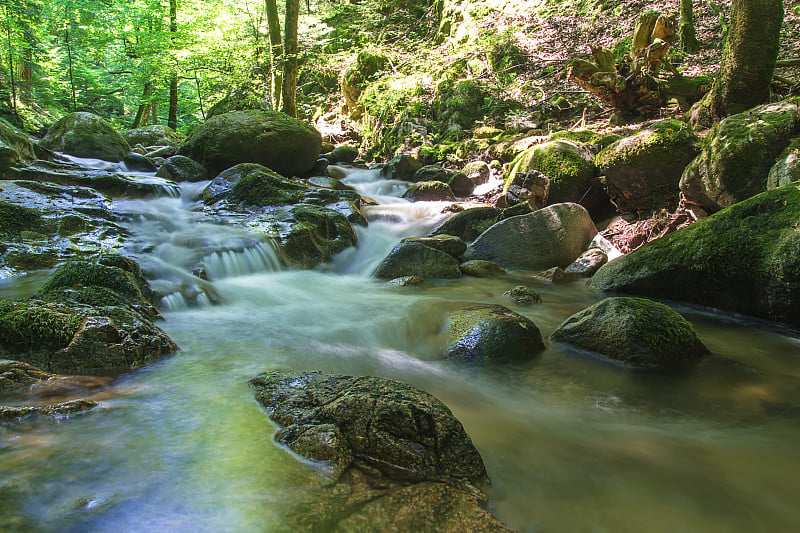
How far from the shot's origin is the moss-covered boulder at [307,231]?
7523 mm

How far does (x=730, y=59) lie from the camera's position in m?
6.93

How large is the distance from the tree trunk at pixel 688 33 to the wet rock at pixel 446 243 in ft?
29.6

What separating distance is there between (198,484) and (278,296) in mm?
4176

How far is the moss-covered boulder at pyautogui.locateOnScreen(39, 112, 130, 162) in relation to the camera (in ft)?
38.4

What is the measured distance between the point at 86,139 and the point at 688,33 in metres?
16.4

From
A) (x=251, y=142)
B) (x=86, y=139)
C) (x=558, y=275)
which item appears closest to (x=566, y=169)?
(x=558, y=275)

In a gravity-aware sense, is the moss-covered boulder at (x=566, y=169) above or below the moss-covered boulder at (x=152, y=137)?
below

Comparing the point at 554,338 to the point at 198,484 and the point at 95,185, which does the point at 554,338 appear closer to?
the point at 198,484

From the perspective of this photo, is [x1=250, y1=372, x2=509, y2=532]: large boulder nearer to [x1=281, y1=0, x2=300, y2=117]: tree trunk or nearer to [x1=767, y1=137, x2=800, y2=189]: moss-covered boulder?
[x1=767, y1=137, x2=800, y2=189]: moss-covered boulder

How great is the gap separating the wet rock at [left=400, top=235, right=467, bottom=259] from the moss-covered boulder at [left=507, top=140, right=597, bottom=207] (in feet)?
8.23

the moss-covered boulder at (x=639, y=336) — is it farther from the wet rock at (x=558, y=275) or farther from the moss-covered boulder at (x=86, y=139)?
the moss-covered boulder at (x=86, y=139)

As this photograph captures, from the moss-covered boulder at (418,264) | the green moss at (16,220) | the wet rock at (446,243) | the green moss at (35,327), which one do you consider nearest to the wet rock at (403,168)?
the wet rock at (446,243)

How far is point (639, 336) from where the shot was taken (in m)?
3.65

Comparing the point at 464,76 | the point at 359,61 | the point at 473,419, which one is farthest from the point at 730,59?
the point at 359,61
